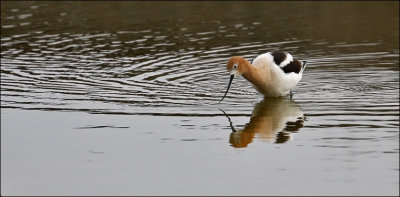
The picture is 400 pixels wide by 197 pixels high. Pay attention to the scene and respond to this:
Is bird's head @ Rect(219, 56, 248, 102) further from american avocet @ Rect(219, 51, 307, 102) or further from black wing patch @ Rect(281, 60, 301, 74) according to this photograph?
black wing patch @ Rect(281, 60, 301, 74)

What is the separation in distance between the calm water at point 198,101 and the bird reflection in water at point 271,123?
0.03 m

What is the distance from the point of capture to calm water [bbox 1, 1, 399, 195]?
33.4 feet

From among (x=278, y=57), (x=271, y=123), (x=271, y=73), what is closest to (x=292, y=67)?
(x=278, y=57)

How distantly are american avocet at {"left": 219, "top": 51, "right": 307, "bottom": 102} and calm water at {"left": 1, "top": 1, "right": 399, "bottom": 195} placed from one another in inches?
9.2

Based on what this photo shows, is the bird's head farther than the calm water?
Yes

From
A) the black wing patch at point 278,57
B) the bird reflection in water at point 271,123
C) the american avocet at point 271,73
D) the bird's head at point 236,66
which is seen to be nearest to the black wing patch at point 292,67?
the american avocet at point 271,73

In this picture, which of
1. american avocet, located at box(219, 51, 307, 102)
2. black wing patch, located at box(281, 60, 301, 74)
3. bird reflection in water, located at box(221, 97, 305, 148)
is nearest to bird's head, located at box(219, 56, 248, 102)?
american avocet, located at box(219, 51, 307, 102)

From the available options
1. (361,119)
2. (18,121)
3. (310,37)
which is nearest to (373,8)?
(310,37)

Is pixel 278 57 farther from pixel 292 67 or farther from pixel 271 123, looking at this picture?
pixel 271 123

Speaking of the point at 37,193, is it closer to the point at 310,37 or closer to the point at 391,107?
the point at 391,107

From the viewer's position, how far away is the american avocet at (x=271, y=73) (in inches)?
555

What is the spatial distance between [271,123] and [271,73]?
1.64m

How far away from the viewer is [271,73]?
14.4 meters

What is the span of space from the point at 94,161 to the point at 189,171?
3.98ft
